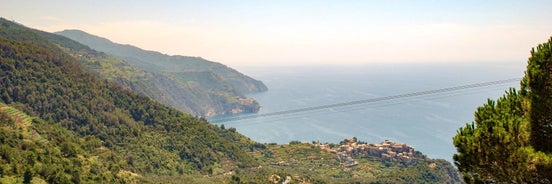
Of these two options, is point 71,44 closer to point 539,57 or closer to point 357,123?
point 357,123

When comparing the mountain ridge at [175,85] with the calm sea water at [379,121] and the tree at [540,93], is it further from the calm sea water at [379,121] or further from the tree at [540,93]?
the tree at [540,93]

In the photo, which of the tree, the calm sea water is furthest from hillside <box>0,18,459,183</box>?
the tree

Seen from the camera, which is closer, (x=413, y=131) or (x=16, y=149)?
(x=16, y=149)

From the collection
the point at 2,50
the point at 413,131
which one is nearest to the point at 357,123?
the point at 413,131

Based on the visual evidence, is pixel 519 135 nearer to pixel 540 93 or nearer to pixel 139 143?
pixel 540 93

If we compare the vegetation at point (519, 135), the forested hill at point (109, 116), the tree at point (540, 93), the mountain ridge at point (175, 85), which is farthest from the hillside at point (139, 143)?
the mountain ridge at point (175, 85)

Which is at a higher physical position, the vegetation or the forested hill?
the vegetation

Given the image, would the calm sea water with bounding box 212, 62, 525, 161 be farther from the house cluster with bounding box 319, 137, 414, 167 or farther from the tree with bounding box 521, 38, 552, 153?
the tree with bounding box 521, 38, 552, 153
